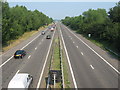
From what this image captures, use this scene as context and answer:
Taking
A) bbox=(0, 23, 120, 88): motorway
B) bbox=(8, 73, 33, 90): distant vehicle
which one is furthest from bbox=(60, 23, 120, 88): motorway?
bbox=(8, 73, 33, 90): distant vehicle

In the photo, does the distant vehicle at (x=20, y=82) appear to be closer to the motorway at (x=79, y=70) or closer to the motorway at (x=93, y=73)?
the motorway at (x=79, y=70)

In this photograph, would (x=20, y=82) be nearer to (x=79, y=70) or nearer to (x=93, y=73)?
(x=79, y=70)

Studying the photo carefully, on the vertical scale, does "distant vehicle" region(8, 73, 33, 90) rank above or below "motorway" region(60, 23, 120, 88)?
above

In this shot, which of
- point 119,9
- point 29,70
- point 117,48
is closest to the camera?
point 29,70

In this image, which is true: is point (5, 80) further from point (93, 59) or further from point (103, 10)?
point (103, 10)

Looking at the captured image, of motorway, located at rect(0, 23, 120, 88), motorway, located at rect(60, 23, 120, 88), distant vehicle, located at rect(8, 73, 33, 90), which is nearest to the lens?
distant vehicle, located at rect(8, 73, 33, 90)

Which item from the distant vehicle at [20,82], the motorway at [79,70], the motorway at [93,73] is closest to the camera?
the distant vehicle at [20,82]

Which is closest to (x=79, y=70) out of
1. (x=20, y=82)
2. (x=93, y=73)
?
(x=93, y=73)

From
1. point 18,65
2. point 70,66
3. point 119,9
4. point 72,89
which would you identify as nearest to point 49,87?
point 72,89

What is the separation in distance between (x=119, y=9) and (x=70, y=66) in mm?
28440

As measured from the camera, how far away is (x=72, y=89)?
16.6 meters

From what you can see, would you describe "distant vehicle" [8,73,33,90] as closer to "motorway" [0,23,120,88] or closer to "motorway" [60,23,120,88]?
"motorway" [0,23,120,88]

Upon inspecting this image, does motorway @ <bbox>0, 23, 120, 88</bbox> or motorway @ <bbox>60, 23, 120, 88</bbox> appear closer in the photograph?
motorway @ <bbox>60, 23, 120, 88</bbox>

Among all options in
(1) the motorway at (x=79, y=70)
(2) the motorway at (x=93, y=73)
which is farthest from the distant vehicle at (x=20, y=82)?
(2) the motorway at (x=93, y=73)
